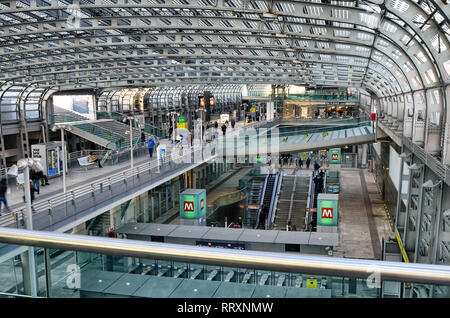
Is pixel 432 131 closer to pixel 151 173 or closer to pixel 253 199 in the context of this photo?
pixel 151 173

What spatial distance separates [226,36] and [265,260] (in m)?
24.1

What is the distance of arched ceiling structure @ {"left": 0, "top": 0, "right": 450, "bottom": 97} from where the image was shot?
583 inches

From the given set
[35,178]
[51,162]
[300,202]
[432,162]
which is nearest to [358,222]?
[300,202]

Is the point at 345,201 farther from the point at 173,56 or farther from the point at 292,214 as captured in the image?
the point at 173,56

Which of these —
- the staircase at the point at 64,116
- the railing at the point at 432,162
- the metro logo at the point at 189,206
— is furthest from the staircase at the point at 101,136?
the railing at the point at 432,162

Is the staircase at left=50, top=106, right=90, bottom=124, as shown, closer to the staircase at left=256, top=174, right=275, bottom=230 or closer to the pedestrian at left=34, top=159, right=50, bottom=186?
the staircase at left=256, top=174, right=275, bottom=230

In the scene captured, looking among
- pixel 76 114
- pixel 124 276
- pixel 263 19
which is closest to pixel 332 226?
pixel 263 19

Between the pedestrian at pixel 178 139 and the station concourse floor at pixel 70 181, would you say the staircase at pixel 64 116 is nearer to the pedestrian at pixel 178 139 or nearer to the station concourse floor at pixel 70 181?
the station concourse floor at pixel 70 181

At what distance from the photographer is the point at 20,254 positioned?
294 centimetres

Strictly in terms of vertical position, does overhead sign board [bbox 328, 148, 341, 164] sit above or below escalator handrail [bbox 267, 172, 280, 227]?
above

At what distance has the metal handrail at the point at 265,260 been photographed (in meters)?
2.12

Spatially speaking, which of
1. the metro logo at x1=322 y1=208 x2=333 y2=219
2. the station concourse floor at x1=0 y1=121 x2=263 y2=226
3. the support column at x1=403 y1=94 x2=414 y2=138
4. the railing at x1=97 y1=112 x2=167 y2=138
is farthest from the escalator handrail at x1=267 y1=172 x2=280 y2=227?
the support column at x1=403 y1=94 x2=414 y2=138

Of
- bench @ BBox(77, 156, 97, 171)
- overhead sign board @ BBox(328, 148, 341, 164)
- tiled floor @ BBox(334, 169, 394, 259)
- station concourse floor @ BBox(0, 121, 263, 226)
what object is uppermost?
bench @ BBox(77, 156, 97, 171)

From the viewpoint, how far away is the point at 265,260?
2.27 m
